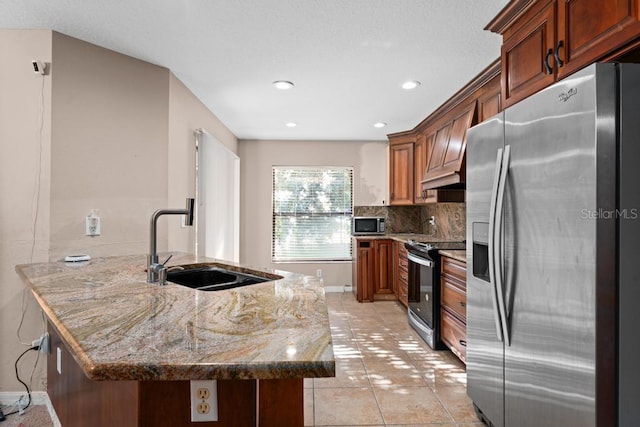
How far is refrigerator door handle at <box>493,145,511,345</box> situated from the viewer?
1.70 meters

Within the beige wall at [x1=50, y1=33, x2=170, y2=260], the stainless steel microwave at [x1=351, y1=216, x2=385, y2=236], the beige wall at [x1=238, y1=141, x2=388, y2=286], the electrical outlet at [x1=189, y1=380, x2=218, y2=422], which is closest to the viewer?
the electrical outlet at [x1=189, y1=380, x2=218, y2=422]

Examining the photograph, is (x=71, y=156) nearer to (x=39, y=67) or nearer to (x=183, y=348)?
(x=39, y=67)

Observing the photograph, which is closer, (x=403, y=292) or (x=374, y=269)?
(x=403, y=292)

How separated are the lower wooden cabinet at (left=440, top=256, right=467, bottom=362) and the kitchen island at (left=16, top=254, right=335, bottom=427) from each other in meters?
1.69

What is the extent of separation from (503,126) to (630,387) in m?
1.19

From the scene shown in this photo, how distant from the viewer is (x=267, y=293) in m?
1.44

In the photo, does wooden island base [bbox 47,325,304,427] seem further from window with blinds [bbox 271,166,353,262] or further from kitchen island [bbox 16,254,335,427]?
window with blinds [bbox 271,166,353,262]

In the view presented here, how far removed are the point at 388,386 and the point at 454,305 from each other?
2.85 feet

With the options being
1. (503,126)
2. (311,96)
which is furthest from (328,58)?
(503,126)

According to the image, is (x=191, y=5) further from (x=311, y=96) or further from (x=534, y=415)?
(x=534, y=415)

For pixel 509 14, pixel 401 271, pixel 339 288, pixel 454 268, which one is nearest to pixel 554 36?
pixel 509 14

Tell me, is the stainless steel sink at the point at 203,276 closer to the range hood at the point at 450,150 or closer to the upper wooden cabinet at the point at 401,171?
the range hood at the point at 450,150

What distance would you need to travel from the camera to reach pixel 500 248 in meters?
1.73

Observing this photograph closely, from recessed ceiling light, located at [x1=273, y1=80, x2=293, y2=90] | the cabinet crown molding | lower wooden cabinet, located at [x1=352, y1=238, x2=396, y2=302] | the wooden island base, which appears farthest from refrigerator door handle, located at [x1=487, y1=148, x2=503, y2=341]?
lower wooden cabinet, located at [x1=352, y1=238, x2=396, y2=302]
